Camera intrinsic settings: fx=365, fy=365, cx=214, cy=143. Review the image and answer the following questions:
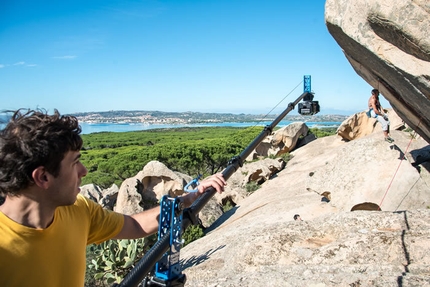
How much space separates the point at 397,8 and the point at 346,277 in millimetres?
3679

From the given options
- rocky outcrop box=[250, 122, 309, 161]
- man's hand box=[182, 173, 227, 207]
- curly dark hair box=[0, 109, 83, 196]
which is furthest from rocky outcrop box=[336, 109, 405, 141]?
curly dark hair box=[0, 109, 83, 196]

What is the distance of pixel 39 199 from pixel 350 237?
5.40 metres

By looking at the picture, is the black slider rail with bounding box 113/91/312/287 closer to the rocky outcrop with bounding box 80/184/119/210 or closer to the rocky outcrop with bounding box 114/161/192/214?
the rocky outcrop with bounding box 114/161/192/214

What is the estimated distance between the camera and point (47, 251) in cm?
211

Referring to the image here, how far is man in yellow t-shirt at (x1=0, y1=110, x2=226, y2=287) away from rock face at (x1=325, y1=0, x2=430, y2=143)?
453cm

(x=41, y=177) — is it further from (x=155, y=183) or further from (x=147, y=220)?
(x=155, y=183)

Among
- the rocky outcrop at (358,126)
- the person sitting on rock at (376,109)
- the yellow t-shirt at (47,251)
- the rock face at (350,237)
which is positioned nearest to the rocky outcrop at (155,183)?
the rock face at (350,237)

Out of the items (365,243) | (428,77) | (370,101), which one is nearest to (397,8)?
(428,77)

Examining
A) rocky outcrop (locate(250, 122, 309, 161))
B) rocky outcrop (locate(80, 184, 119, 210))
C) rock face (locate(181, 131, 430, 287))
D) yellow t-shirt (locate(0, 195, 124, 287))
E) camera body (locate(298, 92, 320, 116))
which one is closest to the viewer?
yellow t-shirt (locate(0, 195, 124, 287))

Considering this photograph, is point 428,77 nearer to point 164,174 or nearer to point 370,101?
point 370,101

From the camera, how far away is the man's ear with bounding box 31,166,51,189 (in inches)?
78.9

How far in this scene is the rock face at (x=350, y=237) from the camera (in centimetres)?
520

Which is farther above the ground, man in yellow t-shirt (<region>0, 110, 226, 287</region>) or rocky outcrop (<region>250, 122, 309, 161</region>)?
man in yellow t-shirt (<region>0, 110, 226, 287</region>)

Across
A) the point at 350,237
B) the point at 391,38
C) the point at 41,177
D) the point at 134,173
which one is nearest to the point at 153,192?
the point at 350,237
